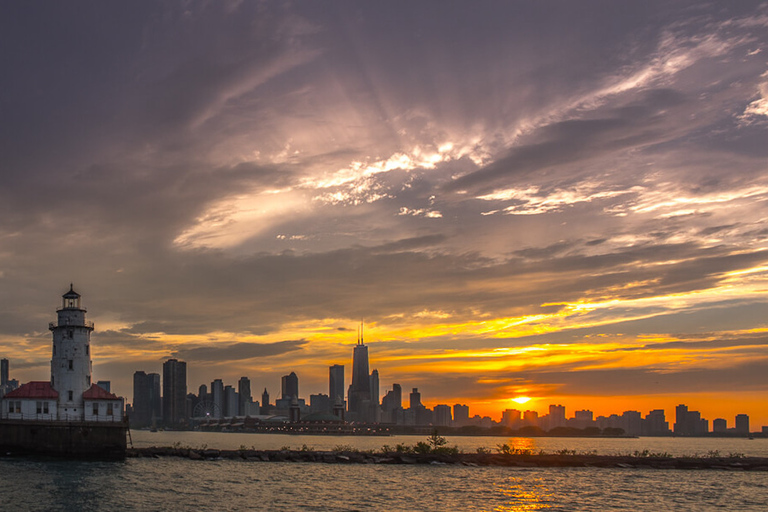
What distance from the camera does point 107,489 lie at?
6481 centimetres

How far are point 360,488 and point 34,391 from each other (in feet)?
160

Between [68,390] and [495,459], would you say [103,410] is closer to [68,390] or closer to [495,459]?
[68,390]

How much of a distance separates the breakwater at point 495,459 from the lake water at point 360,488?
13.3 feet

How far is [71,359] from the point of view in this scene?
303ft

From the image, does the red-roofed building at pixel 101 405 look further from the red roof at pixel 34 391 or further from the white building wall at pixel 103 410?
the red roof at pixel 34 391

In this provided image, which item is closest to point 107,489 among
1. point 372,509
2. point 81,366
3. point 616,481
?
point 372,509

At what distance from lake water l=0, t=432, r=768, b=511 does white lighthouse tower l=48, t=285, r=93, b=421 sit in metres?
8.58

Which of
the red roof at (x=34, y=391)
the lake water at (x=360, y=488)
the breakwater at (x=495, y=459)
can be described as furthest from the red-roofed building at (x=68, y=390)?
the breakwater at (x=495, y=459)

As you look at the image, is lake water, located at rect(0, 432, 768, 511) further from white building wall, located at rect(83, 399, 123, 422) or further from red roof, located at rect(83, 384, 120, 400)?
red roof, located at rect(83, 384, 120, 400)

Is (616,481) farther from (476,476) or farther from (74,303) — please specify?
(74,303)

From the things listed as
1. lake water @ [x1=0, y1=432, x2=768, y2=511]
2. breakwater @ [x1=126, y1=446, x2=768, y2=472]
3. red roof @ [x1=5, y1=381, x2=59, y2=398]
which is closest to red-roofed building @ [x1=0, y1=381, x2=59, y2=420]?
red roof @ [x1=5, y1=381, x2=59, y2=398]

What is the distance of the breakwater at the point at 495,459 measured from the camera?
9644cm

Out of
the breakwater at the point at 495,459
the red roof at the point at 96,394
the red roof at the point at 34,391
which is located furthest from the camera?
the breakwater at the point at 495,459

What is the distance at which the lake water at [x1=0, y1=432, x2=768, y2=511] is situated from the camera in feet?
194
